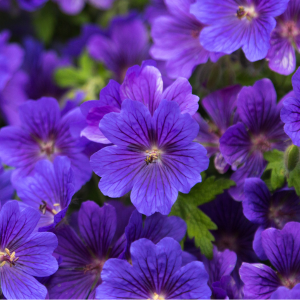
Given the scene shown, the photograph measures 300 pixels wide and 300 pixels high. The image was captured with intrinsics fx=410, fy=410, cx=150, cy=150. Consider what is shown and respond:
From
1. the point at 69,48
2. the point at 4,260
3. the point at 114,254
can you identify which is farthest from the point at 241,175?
the point at 69,48

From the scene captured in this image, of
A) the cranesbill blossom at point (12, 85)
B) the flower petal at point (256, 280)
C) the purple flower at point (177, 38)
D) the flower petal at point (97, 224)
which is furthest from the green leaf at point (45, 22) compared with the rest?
the flower petal at point (256, 280)

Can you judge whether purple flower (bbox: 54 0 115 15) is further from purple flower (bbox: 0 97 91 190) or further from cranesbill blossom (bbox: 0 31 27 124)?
purple flower (bbox: 0 97 91 190)

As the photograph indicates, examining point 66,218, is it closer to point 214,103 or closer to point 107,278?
point 107,278

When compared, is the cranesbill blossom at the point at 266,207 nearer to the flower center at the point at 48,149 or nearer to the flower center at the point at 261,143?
the flower center at the point at 261,143

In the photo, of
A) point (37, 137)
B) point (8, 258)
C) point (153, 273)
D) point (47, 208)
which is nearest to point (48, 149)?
point (37, 137)

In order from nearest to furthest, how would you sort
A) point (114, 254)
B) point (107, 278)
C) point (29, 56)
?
point (107, 278) → point (114, 254) → point (29, 56)

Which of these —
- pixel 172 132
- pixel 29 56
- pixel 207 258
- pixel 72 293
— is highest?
pixel 29 56
